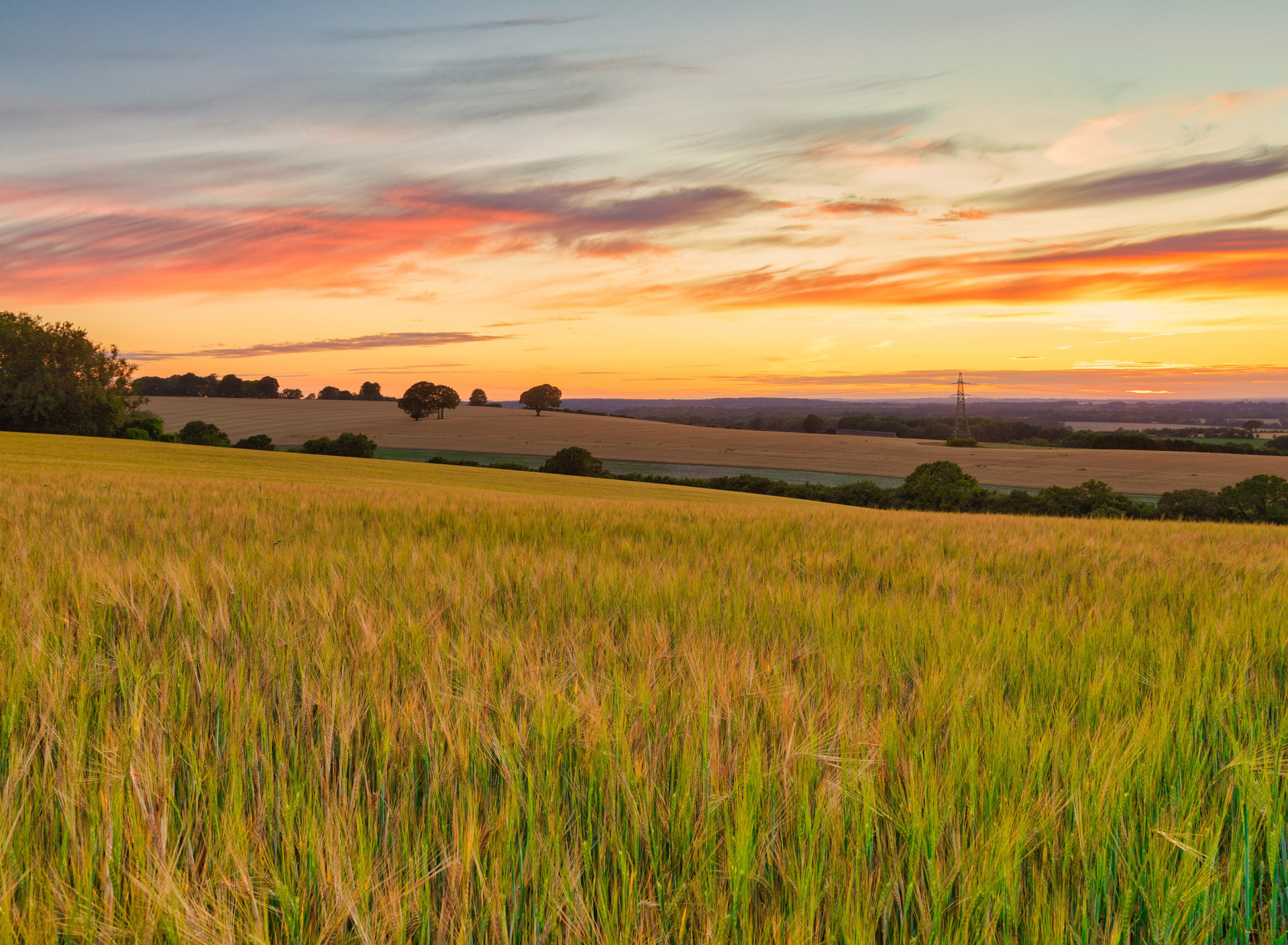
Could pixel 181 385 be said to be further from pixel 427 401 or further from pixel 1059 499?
pixel 1059 499

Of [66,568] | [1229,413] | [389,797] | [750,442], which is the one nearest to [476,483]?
[66,568]

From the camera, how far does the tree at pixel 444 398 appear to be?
8762cm

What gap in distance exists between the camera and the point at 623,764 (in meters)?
1.26

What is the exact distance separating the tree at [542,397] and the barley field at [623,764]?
100663mm

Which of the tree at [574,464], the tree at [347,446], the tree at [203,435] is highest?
the tree at [203,435]

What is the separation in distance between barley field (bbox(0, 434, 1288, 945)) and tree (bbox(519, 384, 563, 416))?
10066 centimetres

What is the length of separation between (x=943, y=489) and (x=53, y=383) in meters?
59.1

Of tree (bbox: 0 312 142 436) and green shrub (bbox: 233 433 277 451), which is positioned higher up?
tree (bbox: 0 312 142 436)

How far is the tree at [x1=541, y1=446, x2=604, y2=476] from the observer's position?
167 ft

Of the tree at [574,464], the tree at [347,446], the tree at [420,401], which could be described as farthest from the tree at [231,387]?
the tree at [574,464]

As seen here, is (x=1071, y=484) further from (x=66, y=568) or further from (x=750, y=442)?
(x=66, y=568)

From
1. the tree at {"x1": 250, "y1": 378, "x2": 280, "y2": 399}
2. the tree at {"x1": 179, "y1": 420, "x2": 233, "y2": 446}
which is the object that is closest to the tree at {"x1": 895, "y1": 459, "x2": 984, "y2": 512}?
the tree at {"x1": 179, "y1": 420, "x2": 233, "y2": 446}

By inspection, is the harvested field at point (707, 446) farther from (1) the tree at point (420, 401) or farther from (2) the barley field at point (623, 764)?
(2) the barley field at point (623, 764)

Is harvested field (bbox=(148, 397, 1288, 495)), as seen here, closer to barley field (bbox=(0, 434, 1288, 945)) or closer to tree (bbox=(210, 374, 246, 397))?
tree (bbox=(210, 374, 246, 397))
